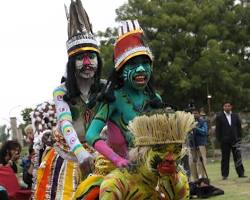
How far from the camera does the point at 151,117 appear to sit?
330 centimetres

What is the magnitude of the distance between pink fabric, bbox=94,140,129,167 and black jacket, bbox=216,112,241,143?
1091 cm

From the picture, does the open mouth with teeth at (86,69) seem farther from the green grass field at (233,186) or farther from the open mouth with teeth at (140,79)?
the green grass field at (233,186)

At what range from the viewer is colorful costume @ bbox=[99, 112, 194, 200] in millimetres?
3295

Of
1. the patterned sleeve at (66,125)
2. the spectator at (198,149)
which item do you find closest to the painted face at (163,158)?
the patterned sleeve at (66,125)

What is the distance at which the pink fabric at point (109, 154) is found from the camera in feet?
11.5

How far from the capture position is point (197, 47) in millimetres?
30000

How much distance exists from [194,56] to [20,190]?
22.9 m

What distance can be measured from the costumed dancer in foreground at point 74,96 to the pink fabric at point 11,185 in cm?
253

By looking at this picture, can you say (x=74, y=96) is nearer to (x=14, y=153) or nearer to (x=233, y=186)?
(x=14, y=153)

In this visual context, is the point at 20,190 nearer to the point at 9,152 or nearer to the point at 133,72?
the point at 9,152

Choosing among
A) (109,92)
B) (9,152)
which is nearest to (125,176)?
(109,92)

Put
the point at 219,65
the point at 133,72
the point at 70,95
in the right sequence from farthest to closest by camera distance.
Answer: the point at 219,65 < the point at 70,95 < the point at 133,72

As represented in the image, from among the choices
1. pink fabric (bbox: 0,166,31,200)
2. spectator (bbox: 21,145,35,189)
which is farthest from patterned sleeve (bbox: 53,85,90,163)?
spectator (bbox: 21,145,35,189)

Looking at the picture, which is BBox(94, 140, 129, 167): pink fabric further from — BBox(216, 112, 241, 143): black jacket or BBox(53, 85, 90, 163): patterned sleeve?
BBox(216, 112, 241, 143): black jacket
